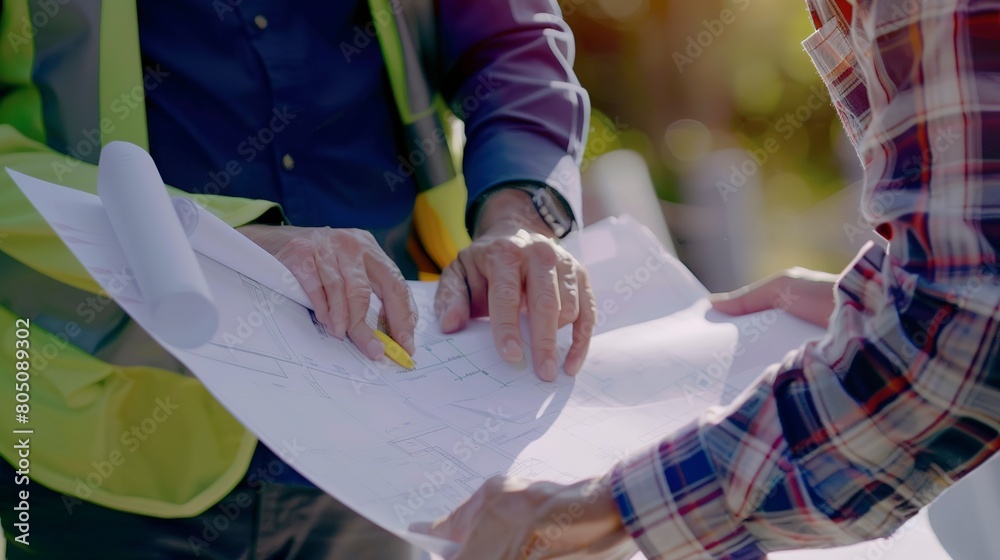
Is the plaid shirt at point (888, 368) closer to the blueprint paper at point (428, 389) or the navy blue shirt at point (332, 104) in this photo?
the blueprint paper at point (428, 389)

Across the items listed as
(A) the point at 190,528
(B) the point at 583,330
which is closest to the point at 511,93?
(B) the point at 583,330

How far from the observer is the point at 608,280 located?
1.38 m

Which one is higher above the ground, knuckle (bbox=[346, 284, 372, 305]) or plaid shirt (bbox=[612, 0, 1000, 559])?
plaid shirt (bbox=[612, 0, 1000, 559])

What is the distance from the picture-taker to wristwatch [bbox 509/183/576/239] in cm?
129

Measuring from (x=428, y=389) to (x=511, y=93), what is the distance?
0.58 m

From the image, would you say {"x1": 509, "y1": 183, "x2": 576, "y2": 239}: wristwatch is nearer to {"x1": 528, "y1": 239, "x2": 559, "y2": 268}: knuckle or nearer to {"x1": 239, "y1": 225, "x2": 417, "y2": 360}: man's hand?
{"x1": 528, "y1": 239, "x2": 559, "y2": 268}: knuckle

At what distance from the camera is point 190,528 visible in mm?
1055

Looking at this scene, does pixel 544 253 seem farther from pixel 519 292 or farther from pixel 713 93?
pixel 713 93

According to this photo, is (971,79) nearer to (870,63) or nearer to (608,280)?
(870,63)

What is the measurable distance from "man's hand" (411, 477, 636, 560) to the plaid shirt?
0.09 feet

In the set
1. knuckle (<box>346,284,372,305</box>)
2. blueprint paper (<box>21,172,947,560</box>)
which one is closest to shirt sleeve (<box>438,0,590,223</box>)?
blueprint paper (<box>21,172,947,560</box>)

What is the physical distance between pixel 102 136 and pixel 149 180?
10.9 inches

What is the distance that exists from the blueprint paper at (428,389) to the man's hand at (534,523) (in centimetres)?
2

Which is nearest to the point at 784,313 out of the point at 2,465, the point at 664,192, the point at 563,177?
the point at 563,177
